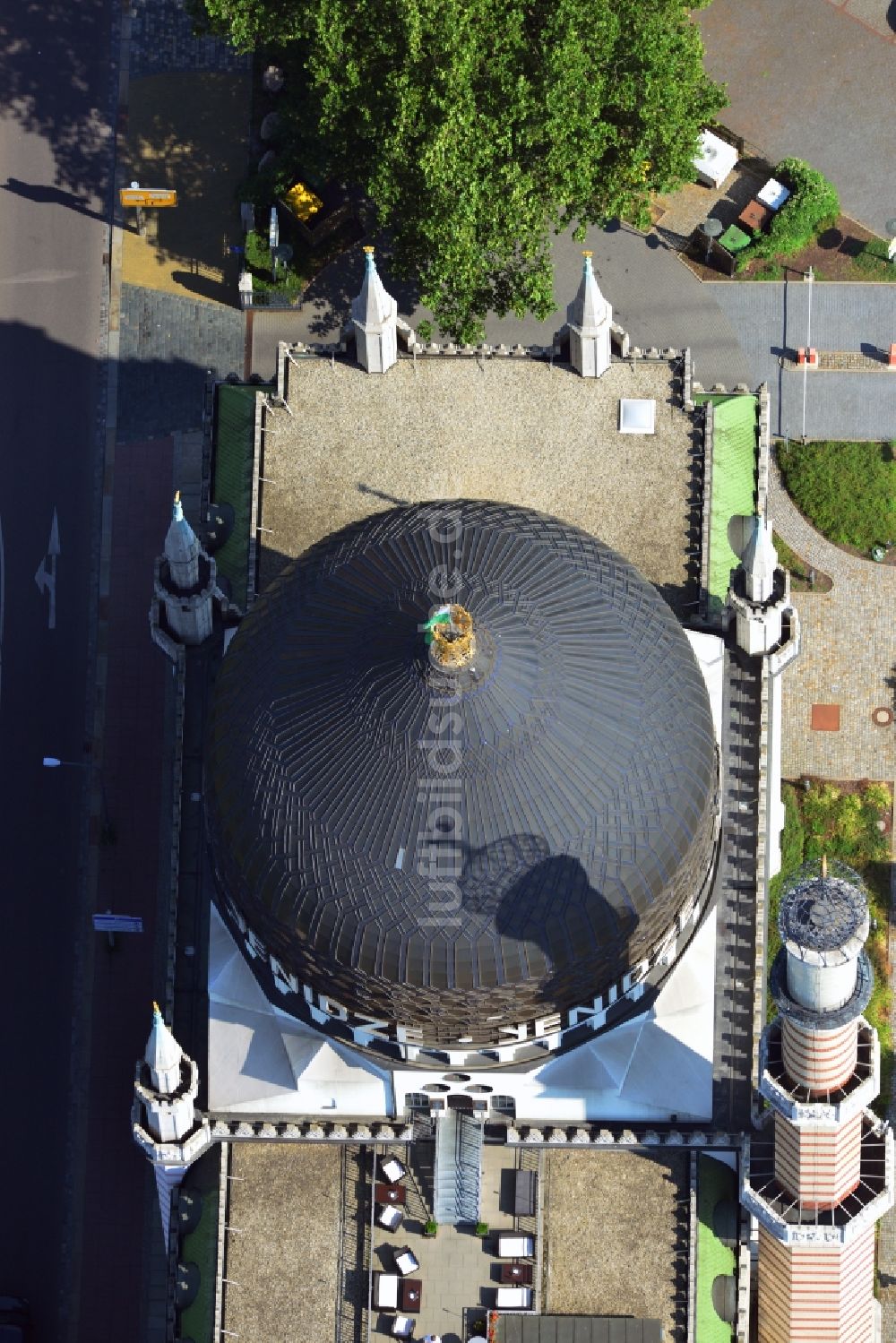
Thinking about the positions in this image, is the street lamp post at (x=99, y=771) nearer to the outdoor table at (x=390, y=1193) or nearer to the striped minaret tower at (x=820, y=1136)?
the outdoor table at (x=390, y=1193)

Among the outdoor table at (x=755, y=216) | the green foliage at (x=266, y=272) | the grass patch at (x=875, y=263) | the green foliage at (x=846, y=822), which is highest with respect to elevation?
the outdoor table at (x=755, y=216)

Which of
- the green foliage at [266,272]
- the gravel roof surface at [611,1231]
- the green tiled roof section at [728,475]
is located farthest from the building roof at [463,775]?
the green foliage at [266,272]

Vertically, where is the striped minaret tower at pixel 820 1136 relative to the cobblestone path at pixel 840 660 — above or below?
below

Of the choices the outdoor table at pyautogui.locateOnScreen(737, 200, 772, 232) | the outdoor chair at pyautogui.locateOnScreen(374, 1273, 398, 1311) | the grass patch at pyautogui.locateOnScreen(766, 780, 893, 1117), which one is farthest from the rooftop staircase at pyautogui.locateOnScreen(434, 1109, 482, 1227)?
the outdoor table at pyautogui.locateOnScreen(737, 200, 772, 232)

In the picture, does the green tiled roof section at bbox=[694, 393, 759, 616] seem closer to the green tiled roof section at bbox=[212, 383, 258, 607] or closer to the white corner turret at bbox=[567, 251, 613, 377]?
the white corner turret at bbox=[567, 251, 613, 377]

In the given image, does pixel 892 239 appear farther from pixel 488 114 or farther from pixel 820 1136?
pixel 820 1136

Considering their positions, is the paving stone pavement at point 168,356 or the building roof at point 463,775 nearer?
the building roof at point 463,775

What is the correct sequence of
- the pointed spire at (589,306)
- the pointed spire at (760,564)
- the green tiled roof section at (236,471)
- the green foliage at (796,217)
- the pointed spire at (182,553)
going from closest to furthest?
1. the pointed spire at (760,564)
2. the pointed spire at (182,553)
3. the pointed spire at (589,306)
4. the green tiled roof section at (236,471)
5. the green foliage at (796,217)

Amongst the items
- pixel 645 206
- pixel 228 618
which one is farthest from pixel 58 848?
pixel 645 206
